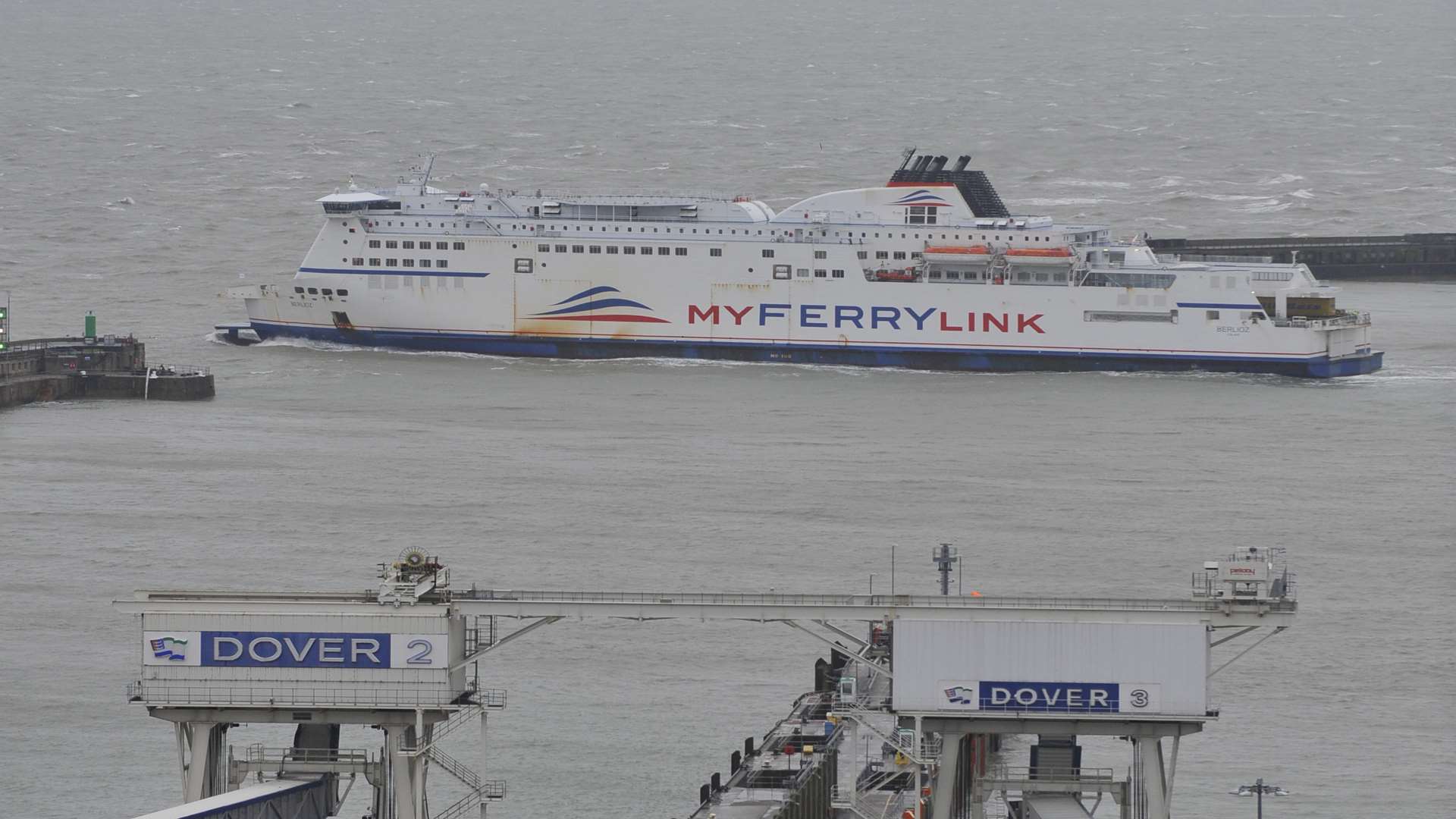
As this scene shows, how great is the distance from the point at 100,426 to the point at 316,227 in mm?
34982

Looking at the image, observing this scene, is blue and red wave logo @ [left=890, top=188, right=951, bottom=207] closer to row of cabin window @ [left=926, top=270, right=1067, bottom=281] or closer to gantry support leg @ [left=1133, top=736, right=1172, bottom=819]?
row of cabin window @ [left=926, top=270, right=1067, bottom=281]

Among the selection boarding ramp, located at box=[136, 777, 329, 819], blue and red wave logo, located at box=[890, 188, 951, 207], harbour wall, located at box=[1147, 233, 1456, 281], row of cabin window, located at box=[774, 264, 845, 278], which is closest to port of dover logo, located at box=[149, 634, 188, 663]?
boarding ramp, located at box=[136, 777, 329, 819]

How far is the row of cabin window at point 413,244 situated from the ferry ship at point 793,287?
0.04m

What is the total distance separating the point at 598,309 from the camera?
231 ft

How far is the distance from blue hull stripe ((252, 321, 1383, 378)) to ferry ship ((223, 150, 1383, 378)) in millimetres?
53

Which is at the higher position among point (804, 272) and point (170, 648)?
point (804, 272)

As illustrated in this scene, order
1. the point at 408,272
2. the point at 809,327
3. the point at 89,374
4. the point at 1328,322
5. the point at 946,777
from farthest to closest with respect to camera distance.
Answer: the point at 408,272 → the point at 809,327 → the point at 1328,322 → the point at 89,374 → the point at 946,777

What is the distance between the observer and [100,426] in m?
55.8

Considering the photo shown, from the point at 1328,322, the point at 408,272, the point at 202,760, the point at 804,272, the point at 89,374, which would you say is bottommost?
the point at 202,760

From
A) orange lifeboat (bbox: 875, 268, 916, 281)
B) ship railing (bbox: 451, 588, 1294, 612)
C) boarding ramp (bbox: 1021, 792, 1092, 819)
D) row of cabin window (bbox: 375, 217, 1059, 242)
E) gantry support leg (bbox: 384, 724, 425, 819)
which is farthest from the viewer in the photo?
orange lifeboat (bbox: 875, 268, 916, 281)

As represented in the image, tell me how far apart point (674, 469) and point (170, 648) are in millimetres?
23241

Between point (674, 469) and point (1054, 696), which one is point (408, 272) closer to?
point (674, 469)

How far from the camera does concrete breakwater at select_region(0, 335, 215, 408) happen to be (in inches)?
2360

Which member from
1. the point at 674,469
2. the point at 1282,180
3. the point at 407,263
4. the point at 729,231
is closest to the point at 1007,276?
the point at 729,231
